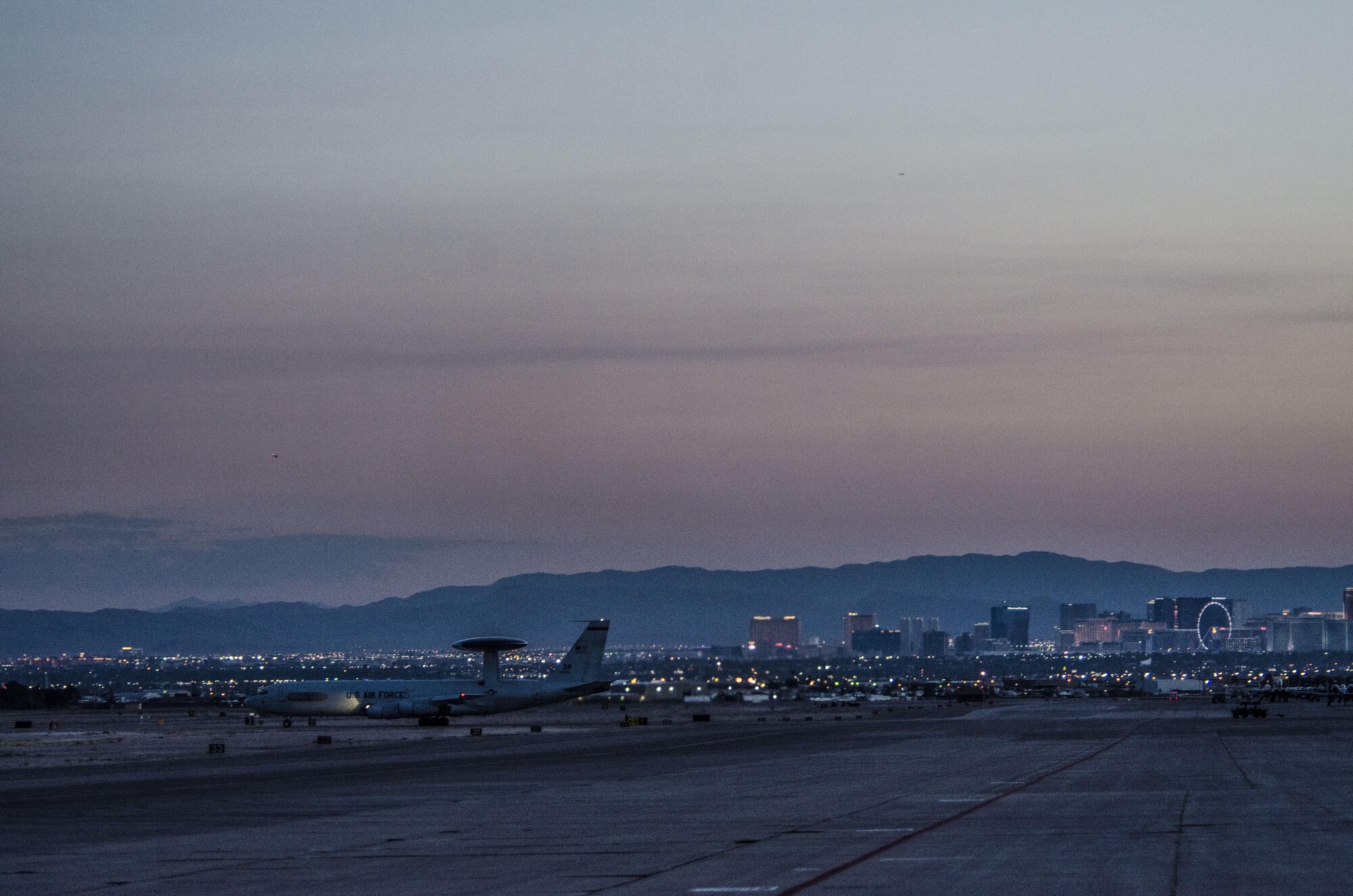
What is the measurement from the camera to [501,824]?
30484 millimetres

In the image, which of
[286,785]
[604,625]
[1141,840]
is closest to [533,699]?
[604,625]

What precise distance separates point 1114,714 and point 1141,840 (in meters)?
82.3

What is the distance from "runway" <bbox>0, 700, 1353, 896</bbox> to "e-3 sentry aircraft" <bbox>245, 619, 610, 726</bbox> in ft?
120

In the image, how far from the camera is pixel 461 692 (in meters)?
97.6

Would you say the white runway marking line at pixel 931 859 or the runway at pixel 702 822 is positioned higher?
the white runway marking line at pixel 931 859

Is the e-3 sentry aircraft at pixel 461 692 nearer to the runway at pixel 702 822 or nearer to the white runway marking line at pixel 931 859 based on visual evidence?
the runway at pixel 702 822

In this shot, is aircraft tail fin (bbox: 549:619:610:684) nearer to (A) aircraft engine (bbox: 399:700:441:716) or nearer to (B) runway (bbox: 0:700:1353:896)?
(A) aircraft engine (bbox: 399:700:441:716)

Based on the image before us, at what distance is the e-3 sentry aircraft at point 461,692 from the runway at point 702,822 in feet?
120

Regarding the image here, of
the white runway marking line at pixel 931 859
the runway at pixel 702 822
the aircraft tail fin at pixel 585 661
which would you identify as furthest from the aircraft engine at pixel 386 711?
the white runway marking line at pixel 931 859

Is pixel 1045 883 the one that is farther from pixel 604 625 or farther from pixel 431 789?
pixel 604 625

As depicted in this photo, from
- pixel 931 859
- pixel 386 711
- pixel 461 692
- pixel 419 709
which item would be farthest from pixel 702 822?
pixel 461 692

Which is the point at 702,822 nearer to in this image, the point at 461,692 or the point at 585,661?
the point at 461,692

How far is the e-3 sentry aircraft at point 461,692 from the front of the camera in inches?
3829

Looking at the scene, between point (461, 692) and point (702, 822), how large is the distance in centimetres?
6934
